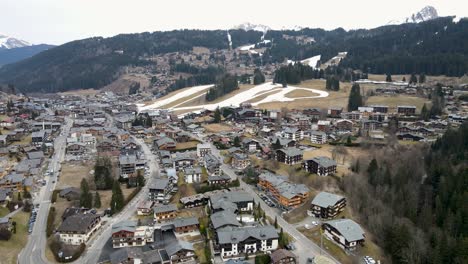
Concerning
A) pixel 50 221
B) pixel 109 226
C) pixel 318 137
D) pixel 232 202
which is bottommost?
pixel 109 226

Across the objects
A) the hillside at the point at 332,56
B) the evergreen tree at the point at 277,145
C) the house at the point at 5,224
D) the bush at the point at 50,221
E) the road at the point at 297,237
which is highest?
the hillside at the point at 332,56

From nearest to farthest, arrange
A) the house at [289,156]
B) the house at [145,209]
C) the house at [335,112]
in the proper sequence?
1. the house at [145,209]
2. the house at [289,156]
3. the house at [335,112]

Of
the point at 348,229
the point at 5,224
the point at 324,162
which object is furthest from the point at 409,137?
the point at 5,224

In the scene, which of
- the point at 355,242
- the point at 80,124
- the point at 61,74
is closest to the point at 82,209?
the point at 355,242

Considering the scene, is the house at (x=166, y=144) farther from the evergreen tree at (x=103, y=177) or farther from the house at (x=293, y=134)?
the house at (x=293, y=134)

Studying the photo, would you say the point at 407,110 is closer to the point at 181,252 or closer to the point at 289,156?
the point at 289,156

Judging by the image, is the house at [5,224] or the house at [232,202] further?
the house at [232,202]

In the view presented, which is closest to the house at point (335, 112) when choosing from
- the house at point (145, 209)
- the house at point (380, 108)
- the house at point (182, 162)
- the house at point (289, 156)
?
the house at point (380, 108)
